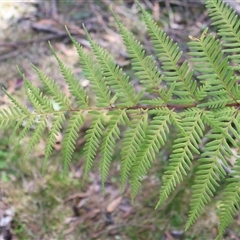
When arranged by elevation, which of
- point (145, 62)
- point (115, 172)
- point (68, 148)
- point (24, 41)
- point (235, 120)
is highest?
point (145, 62)

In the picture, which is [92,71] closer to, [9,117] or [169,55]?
[169,55]

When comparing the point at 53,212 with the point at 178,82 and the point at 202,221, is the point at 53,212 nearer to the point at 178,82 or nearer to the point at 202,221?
the point at 202,221

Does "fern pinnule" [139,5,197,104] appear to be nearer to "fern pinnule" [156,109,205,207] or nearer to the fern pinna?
the fern pinna

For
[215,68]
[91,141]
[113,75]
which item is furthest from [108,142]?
[215,68]

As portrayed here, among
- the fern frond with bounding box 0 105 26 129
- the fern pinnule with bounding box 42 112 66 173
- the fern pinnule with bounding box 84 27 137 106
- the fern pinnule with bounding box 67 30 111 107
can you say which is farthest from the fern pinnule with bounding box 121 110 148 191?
the fern frond with bounding box 0 105 26 129

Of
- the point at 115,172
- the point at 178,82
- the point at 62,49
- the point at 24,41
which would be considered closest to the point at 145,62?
the point at 178,82
